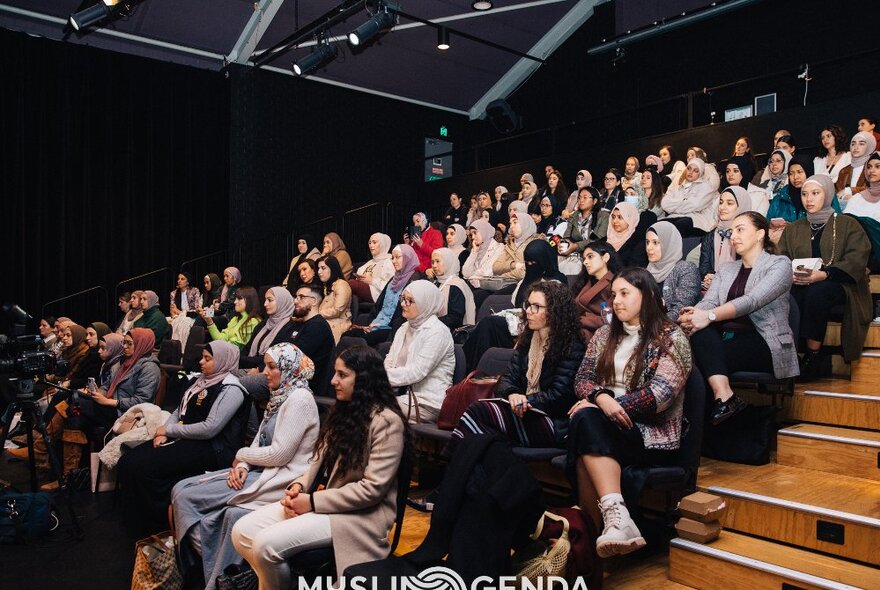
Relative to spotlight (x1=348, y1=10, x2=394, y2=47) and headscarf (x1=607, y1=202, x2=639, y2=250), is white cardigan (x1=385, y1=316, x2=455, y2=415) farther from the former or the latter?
spotlight (x1=348, y1=10, x2=394, y2=47)

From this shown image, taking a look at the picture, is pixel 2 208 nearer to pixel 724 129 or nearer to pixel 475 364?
pixel 475 364

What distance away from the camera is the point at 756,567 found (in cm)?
229

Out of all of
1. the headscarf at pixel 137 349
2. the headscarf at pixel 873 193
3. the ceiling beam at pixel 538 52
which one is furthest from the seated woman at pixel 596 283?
the ceiling beam at pixel 538 52

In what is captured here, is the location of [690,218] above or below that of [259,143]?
below

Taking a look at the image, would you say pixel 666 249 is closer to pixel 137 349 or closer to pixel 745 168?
pixel 745 168

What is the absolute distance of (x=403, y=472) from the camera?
246 centimetres

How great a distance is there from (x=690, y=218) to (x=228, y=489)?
177 inches

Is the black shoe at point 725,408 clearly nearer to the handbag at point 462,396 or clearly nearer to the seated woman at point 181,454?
the handbag at point 462,396

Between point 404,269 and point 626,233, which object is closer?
point 626,233

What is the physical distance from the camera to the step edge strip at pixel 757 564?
2148 millimetres

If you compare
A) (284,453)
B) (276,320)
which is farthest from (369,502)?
(276,320)

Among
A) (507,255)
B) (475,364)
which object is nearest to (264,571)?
(475,364)

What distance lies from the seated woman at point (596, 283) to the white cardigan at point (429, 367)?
75 centimetres

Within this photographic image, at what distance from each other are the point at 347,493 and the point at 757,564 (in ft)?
4.54
